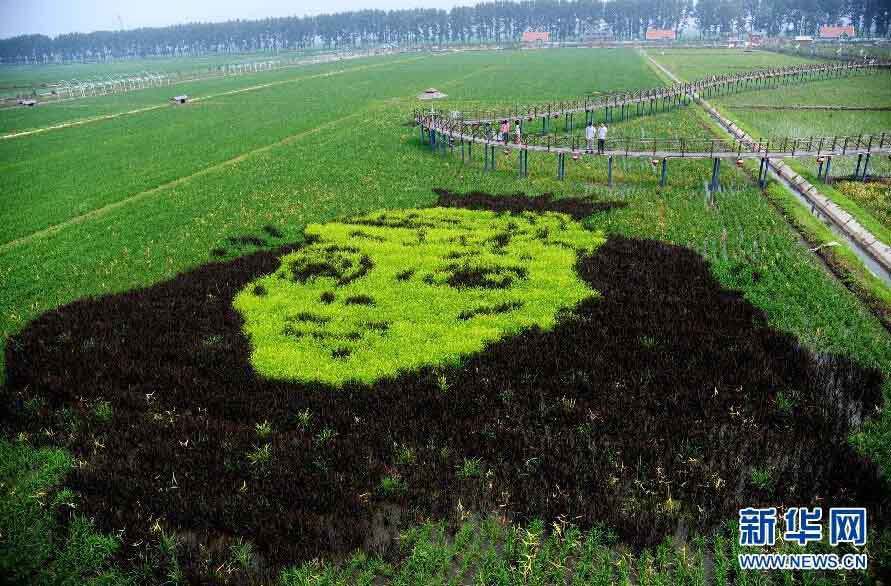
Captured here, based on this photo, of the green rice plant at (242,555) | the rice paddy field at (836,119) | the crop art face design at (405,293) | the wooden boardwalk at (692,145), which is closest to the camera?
the green rice plant at (242,555)

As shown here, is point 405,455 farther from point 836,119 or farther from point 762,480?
point 836,119

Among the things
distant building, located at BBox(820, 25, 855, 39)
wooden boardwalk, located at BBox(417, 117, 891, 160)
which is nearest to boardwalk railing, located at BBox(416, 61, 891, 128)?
wooden boardwalk, located at BBox(417, 117, 891, 160)

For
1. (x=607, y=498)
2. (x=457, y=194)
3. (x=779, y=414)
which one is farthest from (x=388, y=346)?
(x=457, y=194)

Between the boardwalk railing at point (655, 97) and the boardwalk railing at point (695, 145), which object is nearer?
the boardwalk railing at point (695, 145)

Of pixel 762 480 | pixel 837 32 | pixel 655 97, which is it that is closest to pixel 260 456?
pixel 762 480

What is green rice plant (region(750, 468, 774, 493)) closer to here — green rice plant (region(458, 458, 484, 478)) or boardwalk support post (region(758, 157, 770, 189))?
green rice plant (region(458, 458, 484, 478))

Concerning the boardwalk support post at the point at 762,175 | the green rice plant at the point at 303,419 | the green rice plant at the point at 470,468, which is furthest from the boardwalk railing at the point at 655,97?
the green rice plant at the point at 470,468

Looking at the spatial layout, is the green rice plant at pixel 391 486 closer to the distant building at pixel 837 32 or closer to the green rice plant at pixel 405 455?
the green rice plant at pixel 405 455

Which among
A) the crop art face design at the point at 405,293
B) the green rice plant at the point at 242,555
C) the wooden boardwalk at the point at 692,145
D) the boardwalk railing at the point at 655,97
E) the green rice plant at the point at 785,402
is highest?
the boardwalk railing at the point at 655,97
